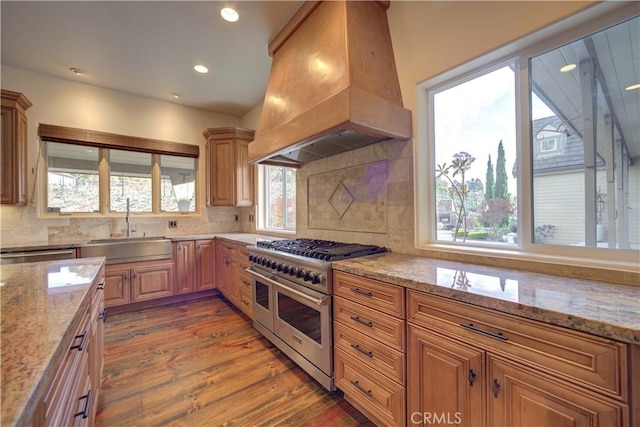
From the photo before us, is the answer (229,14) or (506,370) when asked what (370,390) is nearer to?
(506,370)

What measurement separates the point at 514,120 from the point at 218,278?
3.67 metres

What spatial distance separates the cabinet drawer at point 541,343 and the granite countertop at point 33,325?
1.27 m

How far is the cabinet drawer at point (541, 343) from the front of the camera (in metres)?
0.76

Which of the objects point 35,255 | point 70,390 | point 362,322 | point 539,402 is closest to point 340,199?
point 362,322

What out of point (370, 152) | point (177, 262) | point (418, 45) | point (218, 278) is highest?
point (418, 45)

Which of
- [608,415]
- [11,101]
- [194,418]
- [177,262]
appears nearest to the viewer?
[608,415]

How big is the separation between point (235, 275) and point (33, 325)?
2430mm

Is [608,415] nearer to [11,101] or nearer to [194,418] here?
[194,418]

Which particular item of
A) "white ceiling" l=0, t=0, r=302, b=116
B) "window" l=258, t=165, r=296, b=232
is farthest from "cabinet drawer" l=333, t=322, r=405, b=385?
"white ceiling" l=0, t=0, r=302, b=116

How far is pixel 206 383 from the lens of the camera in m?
1.89

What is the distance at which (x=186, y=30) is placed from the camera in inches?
95.8

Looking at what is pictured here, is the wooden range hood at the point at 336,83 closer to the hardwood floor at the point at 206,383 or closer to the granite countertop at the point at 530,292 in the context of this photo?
the granite countertop at the point at 530,292

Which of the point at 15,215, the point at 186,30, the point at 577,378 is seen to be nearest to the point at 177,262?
the point at 15,215

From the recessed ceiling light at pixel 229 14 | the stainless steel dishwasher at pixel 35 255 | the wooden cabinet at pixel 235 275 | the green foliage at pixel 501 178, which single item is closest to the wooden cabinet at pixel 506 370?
the green foliage at pixel 501 178
